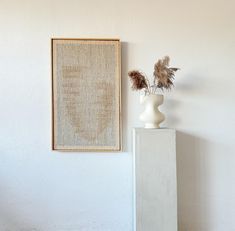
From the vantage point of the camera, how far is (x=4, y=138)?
211 cm

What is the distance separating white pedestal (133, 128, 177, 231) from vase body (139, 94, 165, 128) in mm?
85

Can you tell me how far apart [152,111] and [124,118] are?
11.4 inches

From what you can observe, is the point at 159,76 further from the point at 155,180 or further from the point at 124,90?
the point at 155,180

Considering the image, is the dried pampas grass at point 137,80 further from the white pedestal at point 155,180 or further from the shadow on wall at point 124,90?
the white pedestal at point 155,180

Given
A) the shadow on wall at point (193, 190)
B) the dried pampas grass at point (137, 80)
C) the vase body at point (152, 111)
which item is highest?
the dried pampas grass at point (137, 80)

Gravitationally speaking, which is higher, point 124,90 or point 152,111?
point 124,90

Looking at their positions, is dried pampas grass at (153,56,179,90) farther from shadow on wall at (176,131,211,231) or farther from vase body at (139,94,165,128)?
shadow on wall at (176,131,211,231)

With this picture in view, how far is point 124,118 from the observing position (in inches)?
83.4

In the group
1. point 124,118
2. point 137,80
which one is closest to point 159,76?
point 137,80

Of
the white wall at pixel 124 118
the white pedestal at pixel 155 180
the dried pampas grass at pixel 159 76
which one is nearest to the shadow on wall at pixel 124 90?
the white wall at pixel 124 118

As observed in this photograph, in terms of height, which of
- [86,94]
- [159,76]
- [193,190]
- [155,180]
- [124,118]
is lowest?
[193,190]

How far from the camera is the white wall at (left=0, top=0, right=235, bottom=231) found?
82.9 inches

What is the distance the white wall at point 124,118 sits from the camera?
2105 mm

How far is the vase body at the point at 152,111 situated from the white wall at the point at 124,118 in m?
0.19
